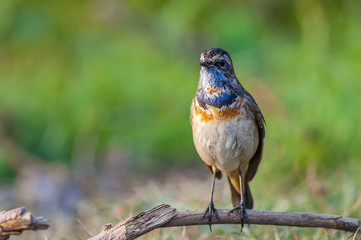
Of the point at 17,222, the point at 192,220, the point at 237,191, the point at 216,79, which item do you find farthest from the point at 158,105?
the point at 17,222

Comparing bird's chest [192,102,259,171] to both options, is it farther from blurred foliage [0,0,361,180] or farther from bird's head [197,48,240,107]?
blurred foliage [0,0,361,180]

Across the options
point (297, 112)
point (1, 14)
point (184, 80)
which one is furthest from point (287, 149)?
point (1, 14)

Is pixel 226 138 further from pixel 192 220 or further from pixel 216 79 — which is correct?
pixel 192 220

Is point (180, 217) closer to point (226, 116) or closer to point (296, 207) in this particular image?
point (226, 116)

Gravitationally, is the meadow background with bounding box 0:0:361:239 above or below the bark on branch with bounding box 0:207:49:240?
above

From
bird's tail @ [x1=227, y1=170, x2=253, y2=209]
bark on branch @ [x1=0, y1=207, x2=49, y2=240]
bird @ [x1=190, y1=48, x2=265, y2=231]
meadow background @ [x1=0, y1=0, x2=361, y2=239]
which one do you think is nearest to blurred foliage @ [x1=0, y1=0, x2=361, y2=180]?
meadow background @ [x1=0, y1=0, x2=361, y2=239]

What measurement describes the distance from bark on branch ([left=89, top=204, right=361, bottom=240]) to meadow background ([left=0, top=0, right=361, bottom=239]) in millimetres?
358

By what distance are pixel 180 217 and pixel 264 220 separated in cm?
45

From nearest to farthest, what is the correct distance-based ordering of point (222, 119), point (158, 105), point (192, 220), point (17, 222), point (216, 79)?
1. point (17, 222)
2. point (192, 220)
3. point (222, 119)
4. point (216, 79)
5. point (158, 105)

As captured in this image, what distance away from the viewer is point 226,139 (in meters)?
3.44

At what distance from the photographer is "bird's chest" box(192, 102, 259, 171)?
3.43 meters

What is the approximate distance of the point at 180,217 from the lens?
298cm

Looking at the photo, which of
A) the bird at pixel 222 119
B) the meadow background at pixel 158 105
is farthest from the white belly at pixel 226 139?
the meadow background at pixel 158 105

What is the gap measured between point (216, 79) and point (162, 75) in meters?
3.32
